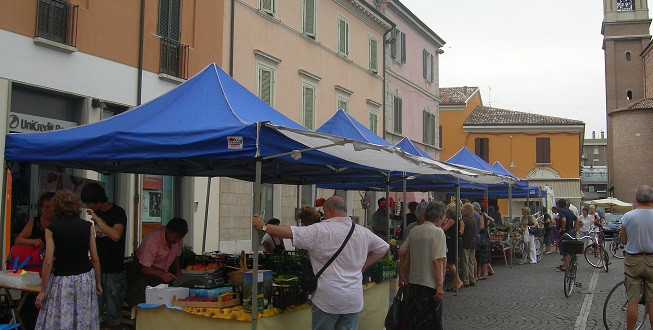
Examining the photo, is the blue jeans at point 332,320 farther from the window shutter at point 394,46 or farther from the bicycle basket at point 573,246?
the window shutter at point 394,46

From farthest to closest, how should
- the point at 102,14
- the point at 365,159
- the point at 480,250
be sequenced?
the point at 480,250
the point at 102,14
the point at 365,159

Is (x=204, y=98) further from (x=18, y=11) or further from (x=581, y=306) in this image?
(x=581, y=306)

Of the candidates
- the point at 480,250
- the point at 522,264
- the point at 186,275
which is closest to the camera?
the point at 186,275

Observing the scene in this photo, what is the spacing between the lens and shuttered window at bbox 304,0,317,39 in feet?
73.7

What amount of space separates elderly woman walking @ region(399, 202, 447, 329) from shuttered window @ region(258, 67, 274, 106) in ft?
42.2

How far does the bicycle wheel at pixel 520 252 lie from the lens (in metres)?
20.4

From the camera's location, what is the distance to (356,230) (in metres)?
5.90

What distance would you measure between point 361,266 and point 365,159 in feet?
7.99


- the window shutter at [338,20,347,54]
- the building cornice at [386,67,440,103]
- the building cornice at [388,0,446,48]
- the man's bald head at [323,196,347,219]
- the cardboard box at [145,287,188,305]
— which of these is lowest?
the cardboard box at [145,287,188,305]

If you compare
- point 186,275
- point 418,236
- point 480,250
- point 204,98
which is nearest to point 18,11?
point 204,98

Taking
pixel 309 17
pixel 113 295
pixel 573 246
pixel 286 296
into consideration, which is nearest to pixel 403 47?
pixel 309 17

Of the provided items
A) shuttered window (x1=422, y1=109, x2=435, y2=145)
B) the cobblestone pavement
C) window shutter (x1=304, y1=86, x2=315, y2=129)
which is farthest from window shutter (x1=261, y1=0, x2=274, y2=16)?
shuttered window (x1=422, y1=109, x2=435, y2=145)

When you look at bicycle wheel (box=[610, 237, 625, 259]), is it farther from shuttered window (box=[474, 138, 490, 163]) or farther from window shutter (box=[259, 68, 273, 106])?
shuttered window (box=[474, 138, 490, 163])

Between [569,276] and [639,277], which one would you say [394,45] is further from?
[639,277]
